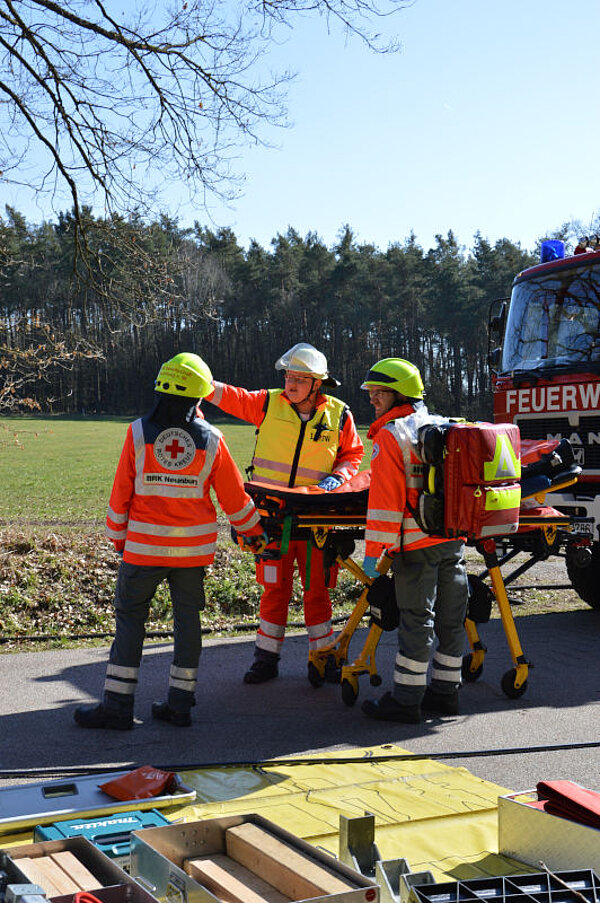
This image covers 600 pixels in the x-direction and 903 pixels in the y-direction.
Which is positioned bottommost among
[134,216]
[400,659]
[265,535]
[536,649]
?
[536,649]

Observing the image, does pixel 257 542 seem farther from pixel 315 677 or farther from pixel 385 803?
pixel 385 803

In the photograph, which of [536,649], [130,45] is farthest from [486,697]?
[130,45]

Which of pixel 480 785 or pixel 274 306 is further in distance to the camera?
pixel 274 306

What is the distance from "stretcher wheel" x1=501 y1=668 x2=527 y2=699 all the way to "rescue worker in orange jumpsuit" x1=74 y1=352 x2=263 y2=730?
215cm

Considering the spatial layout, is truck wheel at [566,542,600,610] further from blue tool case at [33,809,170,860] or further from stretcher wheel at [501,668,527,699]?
blue tool case at [33,809,170,860]

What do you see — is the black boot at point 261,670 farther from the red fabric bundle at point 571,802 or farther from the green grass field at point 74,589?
the red fabric bundle at point 571,802

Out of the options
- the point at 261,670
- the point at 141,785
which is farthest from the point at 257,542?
the point at 141,785

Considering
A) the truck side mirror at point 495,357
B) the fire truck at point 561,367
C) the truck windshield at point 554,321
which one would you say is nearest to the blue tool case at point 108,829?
the fire truck at point 561,367

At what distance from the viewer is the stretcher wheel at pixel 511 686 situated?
20.5 feet

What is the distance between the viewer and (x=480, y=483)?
5426 mm

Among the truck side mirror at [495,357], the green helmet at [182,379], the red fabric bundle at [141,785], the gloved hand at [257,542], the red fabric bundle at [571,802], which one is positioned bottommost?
the red fabric bundle at [141,785]

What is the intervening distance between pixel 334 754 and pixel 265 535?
1.47 meters

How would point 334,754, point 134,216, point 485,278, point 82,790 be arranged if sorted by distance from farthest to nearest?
1. point 485,278
2. point 134,216
3. point 334,754
4. point 82,790

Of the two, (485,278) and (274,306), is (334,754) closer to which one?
(485,278)
